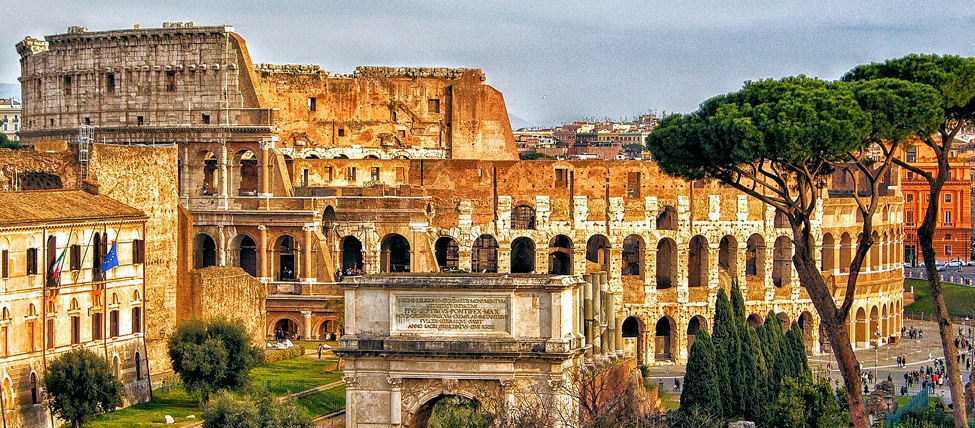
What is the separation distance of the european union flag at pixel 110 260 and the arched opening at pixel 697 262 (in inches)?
1236

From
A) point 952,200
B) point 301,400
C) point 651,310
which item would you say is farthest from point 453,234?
→ point 952,200

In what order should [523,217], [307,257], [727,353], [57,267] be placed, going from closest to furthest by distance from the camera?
[57,267]
[727,353]
[307,257]
[523,217]

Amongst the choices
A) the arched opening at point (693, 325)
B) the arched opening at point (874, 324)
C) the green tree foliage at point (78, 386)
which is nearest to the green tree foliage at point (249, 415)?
the green tree foliage at point (78, 386)

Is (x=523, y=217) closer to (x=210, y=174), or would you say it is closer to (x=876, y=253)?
(x=210, y=174)

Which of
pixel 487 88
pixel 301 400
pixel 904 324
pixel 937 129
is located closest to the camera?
pixel 937 129

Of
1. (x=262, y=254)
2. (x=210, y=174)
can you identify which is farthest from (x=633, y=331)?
(x=210, y=174)

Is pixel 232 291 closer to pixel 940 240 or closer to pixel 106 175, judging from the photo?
pixel 106 175

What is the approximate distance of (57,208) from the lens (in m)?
47.5

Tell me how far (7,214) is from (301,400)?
10.3m

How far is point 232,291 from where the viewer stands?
2239 inches

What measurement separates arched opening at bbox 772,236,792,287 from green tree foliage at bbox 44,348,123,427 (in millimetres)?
38395

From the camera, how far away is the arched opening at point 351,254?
73.1 m

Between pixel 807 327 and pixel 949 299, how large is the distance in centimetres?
1434

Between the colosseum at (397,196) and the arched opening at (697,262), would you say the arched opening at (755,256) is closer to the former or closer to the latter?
the colosseum at (397,196)
